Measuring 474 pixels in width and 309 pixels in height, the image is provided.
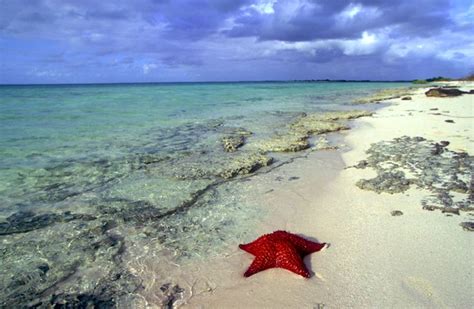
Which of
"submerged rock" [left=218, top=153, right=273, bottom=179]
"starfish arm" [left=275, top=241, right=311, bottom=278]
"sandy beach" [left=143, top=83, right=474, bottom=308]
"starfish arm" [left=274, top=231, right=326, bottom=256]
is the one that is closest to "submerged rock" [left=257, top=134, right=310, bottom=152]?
"submerged rock" [left=218, top=153, right=273, bottom=179]

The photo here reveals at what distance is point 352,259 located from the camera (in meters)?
4.52

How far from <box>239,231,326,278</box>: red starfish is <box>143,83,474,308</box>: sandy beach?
9 cm

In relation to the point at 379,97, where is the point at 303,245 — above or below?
below

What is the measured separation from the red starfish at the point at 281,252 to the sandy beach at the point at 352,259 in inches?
3.5

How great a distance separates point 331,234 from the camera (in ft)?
17.2

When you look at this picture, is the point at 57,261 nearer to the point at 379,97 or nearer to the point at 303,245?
the point at 303,245

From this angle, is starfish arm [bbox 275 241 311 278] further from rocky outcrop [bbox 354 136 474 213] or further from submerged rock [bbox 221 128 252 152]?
submerged rock [bbox 221 128 252 152]

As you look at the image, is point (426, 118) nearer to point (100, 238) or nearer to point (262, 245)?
point (262, 245)

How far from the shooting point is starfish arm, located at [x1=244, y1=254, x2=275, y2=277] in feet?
14.0

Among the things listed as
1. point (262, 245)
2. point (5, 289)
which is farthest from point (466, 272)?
point (5, 289)

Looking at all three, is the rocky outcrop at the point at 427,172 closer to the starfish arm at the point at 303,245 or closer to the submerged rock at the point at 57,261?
the starfish arm at the point at 303,245

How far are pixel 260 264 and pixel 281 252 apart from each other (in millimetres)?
316


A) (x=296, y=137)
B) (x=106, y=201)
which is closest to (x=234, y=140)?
(x=296, y=137)

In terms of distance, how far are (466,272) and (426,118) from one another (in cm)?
1381
